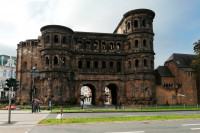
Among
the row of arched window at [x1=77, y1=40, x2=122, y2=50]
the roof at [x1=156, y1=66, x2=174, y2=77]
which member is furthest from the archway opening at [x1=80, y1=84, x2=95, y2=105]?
the roof at [x1=156, y1=66, x2=174, y2=77]

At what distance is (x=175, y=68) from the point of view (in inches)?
1743

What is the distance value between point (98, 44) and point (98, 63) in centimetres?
420

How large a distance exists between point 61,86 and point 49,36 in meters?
10.4

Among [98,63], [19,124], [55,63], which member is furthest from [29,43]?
[19,124]

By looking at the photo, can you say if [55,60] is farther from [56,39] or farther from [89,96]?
[89,96]

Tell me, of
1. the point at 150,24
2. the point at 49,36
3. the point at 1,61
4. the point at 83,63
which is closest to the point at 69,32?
the point at 49,36

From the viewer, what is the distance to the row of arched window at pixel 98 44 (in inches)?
1526

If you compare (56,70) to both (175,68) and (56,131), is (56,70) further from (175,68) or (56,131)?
(175,68)

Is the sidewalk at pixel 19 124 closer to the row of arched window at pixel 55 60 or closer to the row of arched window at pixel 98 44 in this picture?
the row of arched window at pixel 55 60

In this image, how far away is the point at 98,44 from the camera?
128ft

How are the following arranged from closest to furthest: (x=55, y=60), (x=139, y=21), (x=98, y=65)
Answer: (x=55, y=60) → (x=139, y=21) → (x=98, y=65)

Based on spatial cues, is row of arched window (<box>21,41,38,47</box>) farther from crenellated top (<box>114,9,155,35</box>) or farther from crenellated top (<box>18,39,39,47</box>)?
crenellated top (<box>114,9,155,35</box>)

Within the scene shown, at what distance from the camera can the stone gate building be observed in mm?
35250

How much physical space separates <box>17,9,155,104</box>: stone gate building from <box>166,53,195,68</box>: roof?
1093 centimetres
